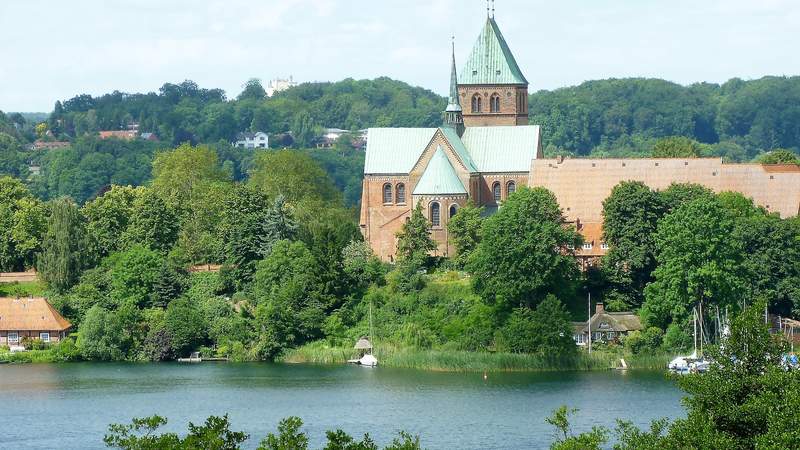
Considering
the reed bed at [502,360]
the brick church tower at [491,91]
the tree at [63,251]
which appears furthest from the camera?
the brick church tower at [491,91]

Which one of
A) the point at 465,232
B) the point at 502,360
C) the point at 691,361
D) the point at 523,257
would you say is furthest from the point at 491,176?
the point at 691,361

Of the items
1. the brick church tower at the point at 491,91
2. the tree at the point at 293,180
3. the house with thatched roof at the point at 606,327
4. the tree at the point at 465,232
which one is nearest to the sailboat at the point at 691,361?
the house with thatched roof at the point at 606,327

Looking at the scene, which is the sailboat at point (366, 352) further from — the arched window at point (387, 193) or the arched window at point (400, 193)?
the arched window at point (387, 193)

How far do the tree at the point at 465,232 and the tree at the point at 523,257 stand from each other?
4.19 meters

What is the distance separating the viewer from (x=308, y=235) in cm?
9956

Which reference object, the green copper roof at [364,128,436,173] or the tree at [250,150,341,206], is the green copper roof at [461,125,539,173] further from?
the tree at [250,150,341,206]

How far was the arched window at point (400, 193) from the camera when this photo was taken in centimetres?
10500

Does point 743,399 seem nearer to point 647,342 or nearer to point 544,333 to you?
point 544,333

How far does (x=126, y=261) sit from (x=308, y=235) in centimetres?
886

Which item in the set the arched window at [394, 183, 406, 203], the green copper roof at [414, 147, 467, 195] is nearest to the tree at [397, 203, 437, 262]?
the green copper roof at [414, 147, 467, 195]

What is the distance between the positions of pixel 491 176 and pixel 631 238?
1410cm

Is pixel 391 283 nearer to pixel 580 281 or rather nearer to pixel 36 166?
pixel 580 281

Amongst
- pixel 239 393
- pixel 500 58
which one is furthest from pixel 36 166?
pixel 239 393

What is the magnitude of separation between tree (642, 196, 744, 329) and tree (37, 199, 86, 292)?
2764 centimetres
